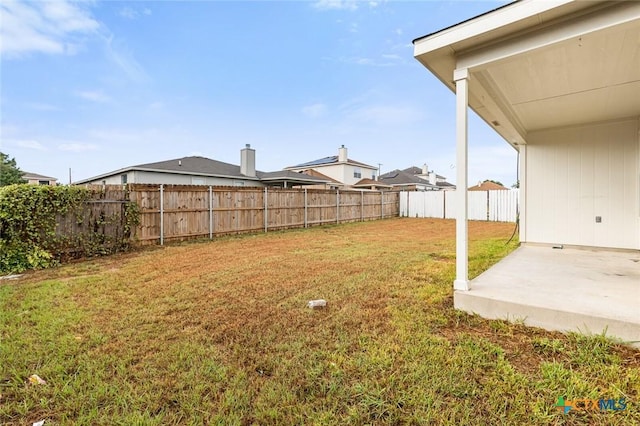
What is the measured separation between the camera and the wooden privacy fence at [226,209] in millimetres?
7938

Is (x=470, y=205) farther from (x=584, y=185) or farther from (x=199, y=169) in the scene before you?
(x=199, y=169)

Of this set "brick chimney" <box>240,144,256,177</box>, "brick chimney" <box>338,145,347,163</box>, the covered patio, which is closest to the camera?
the covered patio

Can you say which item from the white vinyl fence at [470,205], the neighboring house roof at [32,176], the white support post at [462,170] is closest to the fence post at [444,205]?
the white vinyl fence at [470,205]

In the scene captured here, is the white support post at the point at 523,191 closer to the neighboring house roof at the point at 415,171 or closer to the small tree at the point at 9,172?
the small tree at the point at 9,172

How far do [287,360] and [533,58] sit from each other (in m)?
3.84

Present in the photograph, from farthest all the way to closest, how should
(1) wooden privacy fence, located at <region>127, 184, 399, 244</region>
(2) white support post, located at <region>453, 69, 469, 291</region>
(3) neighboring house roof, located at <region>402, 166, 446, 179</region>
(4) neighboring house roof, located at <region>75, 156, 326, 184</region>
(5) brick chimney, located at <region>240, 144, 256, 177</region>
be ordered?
(3) neighboring house roof, located at <region>402, 166, 446, 179</region>
(5) brick chimney, located at <region>240, 144, 256, 177</region>
(4) neighboring house roof, located at <region>75, 156, 326, 184</region>
(1) wooden privacy fence, located at <region>127, 184, 399, 244</region>
(2) white support post, located at <region>453, 69, 469, 291</region>

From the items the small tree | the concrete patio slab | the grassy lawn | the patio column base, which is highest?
the small tree

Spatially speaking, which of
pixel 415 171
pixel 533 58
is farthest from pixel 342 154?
pixel 533 58

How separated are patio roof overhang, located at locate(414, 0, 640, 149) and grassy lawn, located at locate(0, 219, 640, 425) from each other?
2.61 metres

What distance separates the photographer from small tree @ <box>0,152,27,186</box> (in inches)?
932

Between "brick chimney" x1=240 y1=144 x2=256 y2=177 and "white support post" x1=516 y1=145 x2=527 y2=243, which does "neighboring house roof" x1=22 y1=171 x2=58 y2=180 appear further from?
"white support post" x1=516 y1=145 x2=527 y2=243

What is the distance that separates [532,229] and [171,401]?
710cm

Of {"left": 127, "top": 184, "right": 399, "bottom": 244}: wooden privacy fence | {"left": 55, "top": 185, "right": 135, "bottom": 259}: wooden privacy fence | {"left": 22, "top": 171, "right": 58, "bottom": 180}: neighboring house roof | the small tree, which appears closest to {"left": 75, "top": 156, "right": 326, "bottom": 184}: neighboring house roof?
{"left": 127, "top": 184, "right": 399, "bottom": 244}: wooden privacy fence

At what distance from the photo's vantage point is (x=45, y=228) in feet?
18.5
